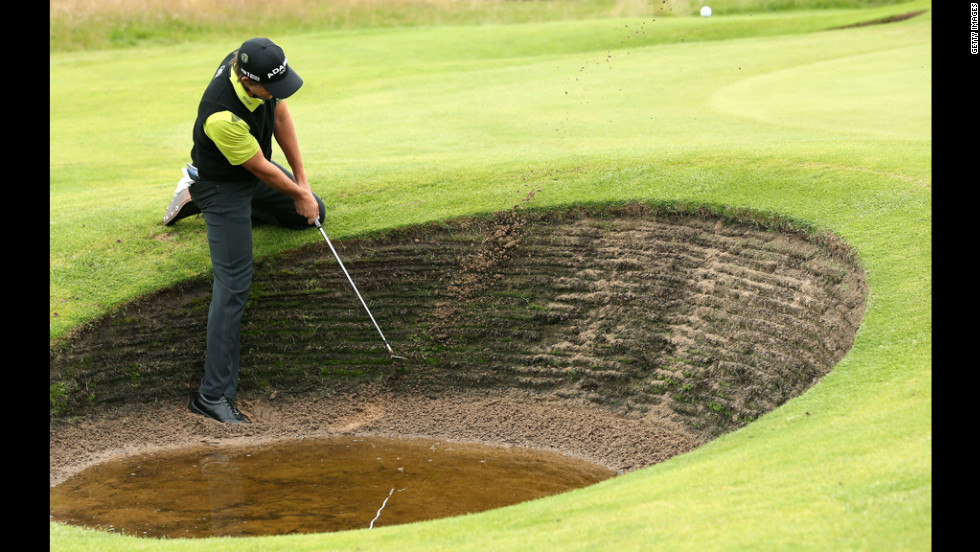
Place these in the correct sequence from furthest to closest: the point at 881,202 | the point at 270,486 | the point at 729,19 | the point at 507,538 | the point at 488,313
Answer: the point at 729,19
the point at 488,313
the point at 881,202
the point at 270,486
the point at 507,538

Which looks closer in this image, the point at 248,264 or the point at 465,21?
the point at 248,264

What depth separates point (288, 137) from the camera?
8.30 meters

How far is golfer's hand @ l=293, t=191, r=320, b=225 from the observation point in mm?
8164

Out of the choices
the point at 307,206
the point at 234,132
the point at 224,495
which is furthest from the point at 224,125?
the point at 224,495

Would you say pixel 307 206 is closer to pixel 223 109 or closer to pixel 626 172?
pixel 223 109

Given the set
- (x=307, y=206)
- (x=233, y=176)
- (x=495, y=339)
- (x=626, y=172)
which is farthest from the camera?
(x=626, y=172)

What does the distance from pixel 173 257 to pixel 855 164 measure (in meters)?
6.72

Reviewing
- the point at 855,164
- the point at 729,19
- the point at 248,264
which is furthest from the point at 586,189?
the point at 729,19

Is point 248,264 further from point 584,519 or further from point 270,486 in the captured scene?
point 584,519

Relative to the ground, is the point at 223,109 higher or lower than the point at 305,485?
higher

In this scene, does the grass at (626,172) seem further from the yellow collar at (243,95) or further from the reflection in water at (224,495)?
the yellow collar at (243,95)

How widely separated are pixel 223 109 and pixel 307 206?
116 centimetres

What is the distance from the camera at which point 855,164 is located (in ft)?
28.9

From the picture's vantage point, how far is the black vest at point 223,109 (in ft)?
24.8
